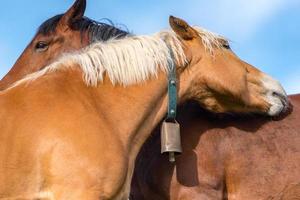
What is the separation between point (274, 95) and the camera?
4.89 metres

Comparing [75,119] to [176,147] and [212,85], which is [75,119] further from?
[212,85]

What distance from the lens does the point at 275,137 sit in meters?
5.00

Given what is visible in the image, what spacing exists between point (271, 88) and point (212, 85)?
55 cm

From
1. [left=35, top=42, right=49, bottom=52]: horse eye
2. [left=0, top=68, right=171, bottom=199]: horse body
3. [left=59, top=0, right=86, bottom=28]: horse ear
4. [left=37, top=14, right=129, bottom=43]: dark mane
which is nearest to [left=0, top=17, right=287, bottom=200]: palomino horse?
[left=0, top=68, right=171, bottom=199]: horse body

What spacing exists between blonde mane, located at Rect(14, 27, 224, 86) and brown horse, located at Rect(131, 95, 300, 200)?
58cm

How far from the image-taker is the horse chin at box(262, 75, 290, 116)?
192 inches

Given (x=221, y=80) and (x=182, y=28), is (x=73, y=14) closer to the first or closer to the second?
(x=182, y=28)

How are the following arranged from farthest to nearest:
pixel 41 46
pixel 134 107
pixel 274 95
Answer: pixel 41 46 < pixel 274 95 < pixel 134 107

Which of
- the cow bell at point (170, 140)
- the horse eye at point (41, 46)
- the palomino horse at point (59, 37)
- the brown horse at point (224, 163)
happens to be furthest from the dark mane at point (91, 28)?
the cow bell at point (170, 140)

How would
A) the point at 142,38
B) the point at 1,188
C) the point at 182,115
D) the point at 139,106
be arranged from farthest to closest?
the point at 182,115 → the point at 142,38 → the point at 139,106 → the point at 1,188

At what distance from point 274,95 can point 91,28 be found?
1.84 meters

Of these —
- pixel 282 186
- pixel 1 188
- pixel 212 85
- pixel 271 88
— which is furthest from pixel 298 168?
pixel 1 188

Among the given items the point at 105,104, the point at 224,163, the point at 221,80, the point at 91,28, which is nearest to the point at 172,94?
the point at 221,80

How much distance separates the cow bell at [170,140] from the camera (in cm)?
441
